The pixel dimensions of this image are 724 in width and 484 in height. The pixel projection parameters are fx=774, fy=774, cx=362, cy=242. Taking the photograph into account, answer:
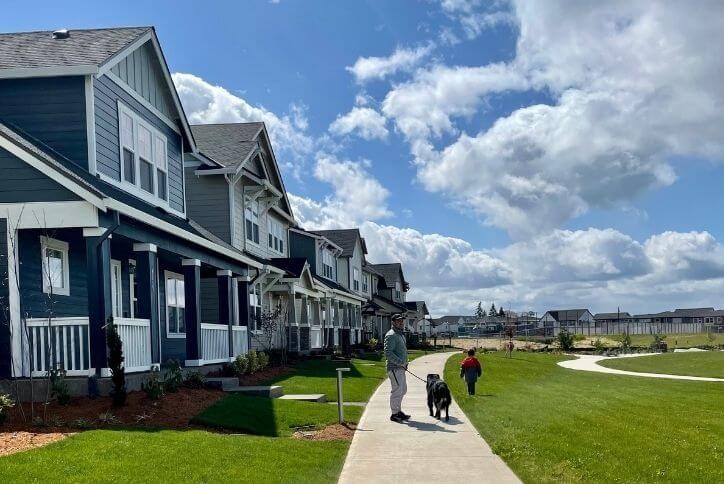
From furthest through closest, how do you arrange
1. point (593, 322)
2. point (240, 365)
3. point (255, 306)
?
point (593, 322)
point (255, 306)
point (240, 365)

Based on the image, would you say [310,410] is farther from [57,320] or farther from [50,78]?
[50,78]

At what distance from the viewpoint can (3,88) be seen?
14.8 m

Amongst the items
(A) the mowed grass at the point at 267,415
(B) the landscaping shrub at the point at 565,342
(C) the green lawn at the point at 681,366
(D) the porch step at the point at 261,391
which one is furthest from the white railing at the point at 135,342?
(B) the landscaping shrub at the point at 565,342

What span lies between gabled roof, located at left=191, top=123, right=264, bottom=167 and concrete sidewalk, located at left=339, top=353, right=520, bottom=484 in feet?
43.5

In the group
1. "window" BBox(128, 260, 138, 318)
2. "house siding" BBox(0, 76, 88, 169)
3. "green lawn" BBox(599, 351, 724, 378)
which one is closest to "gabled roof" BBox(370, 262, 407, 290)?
"green lawn" BBox(599, 351, 724, 378)

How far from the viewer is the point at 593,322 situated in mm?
120625

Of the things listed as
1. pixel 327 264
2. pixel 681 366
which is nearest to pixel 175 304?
pixel 327 264

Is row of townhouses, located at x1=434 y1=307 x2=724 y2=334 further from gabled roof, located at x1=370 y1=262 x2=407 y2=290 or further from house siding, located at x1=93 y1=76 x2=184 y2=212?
house siding, located at x1=93 y1=76 x2=184 y2=212

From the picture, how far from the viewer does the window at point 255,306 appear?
25.0 meters

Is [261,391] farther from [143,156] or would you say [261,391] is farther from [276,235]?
[276,235]

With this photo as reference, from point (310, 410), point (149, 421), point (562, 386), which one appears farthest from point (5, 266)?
point (562, 386)

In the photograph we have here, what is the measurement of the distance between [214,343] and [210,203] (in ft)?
23.5

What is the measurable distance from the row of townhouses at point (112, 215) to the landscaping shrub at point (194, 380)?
116 centimetres

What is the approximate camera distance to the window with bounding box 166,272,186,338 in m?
19.8
